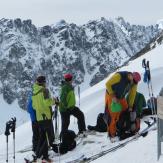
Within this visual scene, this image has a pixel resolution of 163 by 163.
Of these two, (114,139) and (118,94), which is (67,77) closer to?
(118,94)

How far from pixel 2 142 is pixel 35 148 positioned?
6437 millimetres

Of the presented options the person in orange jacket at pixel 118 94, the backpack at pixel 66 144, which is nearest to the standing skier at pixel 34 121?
the backpack at pixel 66 144

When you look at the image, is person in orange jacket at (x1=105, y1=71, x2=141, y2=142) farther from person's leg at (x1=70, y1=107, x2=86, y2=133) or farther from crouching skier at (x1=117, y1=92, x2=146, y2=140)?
person's leg at (x1=70, y1=107, x2=86, y2=133)

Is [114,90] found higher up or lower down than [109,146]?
higher up

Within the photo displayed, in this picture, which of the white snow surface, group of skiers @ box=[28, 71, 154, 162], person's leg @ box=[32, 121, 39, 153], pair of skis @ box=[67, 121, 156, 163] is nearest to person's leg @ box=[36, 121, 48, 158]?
group of skiers @ box=[28, 71, 154, 162]

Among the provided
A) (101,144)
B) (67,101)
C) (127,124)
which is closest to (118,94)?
(127,124)

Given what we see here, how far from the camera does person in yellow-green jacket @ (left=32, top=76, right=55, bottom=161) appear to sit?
1229 centimetres

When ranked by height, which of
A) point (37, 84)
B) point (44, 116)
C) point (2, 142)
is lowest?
point (2, 142)

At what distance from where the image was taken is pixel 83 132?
1453 cm

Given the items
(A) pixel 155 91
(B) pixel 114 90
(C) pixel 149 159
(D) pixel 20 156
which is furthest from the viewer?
(A) pixel 155 91

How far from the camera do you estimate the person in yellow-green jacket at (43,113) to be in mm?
12289

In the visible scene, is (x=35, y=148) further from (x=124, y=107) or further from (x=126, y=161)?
(x=126, y=161)

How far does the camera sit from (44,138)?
42.4ft

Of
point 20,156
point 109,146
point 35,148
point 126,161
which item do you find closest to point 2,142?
point 20,156
